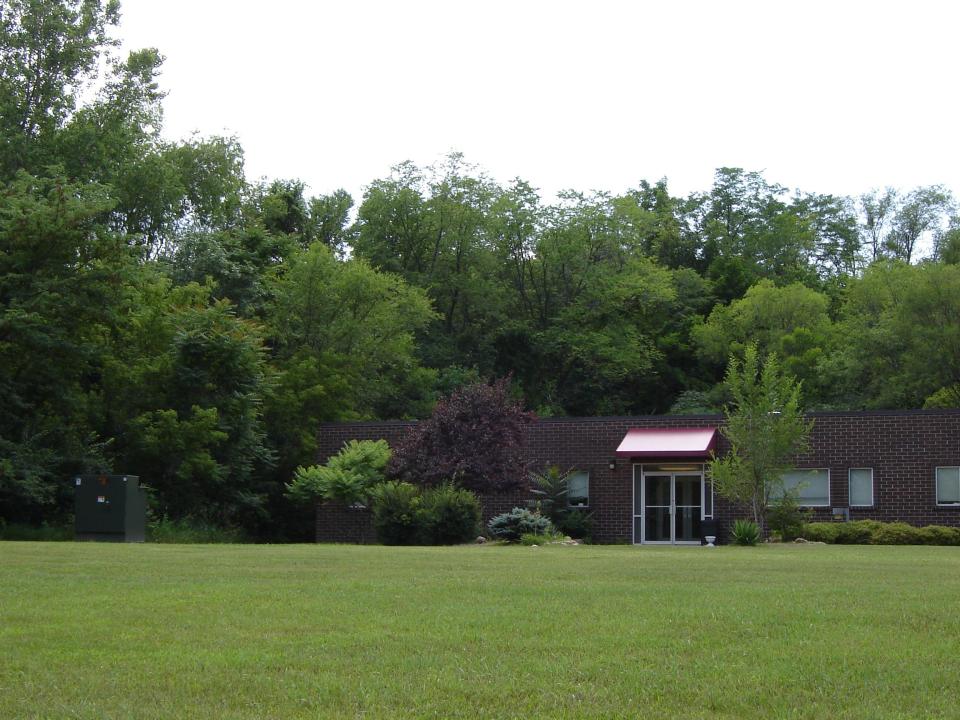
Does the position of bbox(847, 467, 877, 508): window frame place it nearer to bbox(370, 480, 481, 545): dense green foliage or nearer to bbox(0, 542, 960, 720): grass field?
bbox(370, 480, 481, 545): dense green foliage

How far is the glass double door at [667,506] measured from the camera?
35.7 meters

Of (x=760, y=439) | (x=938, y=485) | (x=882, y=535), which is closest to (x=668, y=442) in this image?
(x=882, y=535)

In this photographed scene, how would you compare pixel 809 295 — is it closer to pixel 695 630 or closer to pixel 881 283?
pixel 881 283

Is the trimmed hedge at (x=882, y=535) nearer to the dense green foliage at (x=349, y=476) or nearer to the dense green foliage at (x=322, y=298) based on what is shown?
the dense green foliage at (x=349, y=476)

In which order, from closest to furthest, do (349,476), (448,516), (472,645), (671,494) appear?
1. (472,645)
2. (448,516)
3. (349,476)
4. (671,494)

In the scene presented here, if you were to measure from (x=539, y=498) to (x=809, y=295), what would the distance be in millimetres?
30872

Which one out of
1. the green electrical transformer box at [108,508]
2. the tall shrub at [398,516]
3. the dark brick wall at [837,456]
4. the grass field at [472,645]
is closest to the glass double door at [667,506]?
the dark brick wall at [837,456]

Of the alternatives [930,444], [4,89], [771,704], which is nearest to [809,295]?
[930,444]

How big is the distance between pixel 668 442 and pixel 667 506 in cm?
202

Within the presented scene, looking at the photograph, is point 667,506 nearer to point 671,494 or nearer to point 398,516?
point 671,494

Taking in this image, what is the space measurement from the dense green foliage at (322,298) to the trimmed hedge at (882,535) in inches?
661

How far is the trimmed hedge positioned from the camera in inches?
1180

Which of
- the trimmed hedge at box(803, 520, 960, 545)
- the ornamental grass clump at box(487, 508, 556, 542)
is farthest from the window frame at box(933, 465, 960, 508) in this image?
the ornamental grass clump at box(487, 508, 556, 542)

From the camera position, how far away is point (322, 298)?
50781 mm
